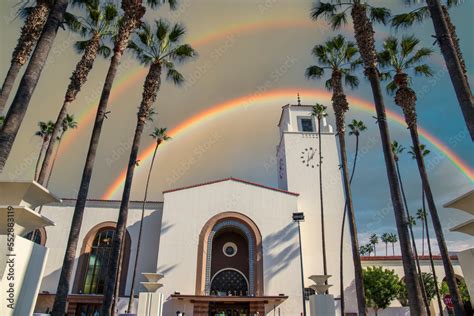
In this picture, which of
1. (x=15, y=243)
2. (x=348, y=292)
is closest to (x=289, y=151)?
(x=348, y=292)

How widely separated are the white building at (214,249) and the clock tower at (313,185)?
0.34ft

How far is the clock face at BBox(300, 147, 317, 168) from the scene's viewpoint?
3497 centimetres

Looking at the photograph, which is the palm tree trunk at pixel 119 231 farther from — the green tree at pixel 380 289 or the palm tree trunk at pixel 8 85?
the green tree at pixel 380 289

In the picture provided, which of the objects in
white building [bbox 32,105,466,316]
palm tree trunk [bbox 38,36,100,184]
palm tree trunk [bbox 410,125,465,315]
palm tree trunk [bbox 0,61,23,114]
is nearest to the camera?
palm tree trunk [bbox 0,61,23,114]

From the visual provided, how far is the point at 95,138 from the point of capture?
556 inches

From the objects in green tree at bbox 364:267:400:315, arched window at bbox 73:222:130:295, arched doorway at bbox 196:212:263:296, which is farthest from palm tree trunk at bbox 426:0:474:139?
arched window at bbox 73:222:130:295

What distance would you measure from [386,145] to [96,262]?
Result: 2668cm

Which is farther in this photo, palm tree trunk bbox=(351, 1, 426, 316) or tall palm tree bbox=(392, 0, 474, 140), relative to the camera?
palm tree trunk bbox=(351, 1, 426, 316)

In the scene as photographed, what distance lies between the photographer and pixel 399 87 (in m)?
17.2

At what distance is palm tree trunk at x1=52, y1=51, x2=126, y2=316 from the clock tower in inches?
848

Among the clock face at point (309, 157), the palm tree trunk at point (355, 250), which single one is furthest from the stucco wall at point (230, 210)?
the palm tree trunk at point (355, 250)

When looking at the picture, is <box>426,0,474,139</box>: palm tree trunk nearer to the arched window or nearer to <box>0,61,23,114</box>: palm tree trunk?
<box>0,61,23,114</box>: palm tree trunk

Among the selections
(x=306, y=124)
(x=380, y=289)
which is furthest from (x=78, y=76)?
(x=380, y=289)

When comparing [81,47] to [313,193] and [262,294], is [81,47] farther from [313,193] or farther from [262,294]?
[313,193]
